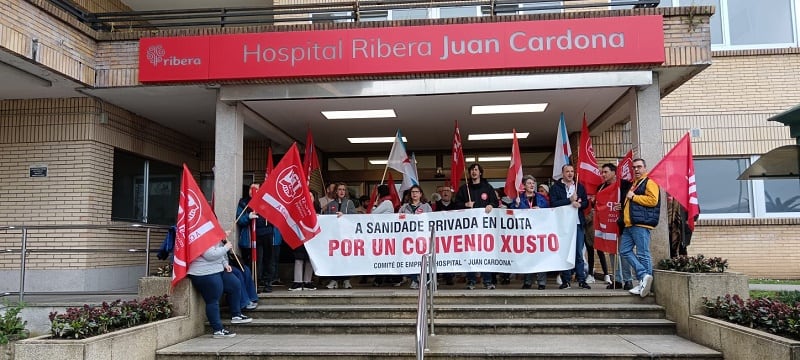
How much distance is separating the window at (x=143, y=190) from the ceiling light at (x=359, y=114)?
13.7 ft

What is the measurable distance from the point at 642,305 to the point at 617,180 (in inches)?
72.9

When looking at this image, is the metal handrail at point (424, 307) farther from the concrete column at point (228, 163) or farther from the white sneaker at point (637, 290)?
the concrete column at point (228, 163)

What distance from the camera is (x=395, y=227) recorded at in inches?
367

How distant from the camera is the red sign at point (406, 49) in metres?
8.76

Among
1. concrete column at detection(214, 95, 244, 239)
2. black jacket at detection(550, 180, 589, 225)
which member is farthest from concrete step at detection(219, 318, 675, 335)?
concrete column at detection(214, 95, 244, 239)

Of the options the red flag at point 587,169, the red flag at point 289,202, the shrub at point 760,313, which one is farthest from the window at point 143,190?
the shrub at point 760,313

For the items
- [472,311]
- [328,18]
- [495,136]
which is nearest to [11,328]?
[472,311]

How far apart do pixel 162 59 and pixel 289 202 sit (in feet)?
10.3

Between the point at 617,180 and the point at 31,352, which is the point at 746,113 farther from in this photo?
the point at 31,352

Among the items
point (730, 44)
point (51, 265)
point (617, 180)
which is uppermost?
point (730, 44)

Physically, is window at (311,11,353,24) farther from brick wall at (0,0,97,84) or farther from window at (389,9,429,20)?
brick wall at (0,0,97,84)

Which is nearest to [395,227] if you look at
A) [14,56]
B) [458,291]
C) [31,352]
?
[458,291]

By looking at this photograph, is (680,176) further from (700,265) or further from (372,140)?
(372,140)

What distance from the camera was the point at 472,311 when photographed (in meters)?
8.00
